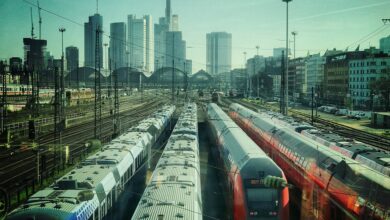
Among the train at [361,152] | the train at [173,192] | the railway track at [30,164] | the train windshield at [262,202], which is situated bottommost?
the railway track at [30,164]

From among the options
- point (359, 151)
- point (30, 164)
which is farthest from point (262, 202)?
point (30, 164)

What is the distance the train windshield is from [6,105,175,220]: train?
727cm

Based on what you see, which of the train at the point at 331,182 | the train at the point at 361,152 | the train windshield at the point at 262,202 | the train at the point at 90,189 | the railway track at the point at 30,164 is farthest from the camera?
the railway track at the point at 30,164

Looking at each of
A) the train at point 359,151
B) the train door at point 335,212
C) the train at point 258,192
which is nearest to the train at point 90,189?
the train at point 258,192

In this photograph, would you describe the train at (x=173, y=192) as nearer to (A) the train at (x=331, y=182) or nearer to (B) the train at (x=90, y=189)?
(B) the train at (x=90, y=189)

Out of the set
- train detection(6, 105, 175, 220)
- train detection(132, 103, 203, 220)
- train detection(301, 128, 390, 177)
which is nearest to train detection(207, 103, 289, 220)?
train detection(132, 103, 203, 220)

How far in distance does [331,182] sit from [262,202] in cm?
355

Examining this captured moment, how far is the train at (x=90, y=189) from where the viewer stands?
1457cm

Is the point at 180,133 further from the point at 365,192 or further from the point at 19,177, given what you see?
the point at 365,192

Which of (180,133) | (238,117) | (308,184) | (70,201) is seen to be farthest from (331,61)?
(70,201)

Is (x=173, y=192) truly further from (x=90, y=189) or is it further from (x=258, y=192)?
(x=258, y=192)

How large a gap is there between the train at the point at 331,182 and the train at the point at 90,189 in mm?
10735

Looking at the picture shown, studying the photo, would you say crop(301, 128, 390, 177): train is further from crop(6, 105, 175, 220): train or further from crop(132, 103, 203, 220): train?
crop(6, 105, 175, 220): train

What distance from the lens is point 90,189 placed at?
58.4 feet
